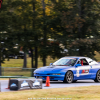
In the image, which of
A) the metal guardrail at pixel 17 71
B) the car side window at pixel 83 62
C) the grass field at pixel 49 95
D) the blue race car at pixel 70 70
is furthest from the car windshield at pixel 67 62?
the metal guardrail at pixel 17 71

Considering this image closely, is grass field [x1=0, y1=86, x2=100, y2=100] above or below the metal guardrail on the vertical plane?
below

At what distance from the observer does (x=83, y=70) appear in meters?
17.9

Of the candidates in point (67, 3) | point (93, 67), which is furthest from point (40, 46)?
point (93, 67)

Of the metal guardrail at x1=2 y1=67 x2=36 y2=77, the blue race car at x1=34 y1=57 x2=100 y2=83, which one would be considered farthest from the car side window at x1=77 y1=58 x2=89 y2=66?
the metal guardrail at x1=2 y1=67 x2=36 y2=77

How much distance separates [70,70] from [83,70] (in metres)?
1.12

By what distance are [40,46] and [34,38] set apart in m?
1.30

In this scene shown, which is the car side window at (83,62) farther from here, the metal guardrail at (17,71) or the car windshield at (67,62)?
the metal guardrail at (17,71)

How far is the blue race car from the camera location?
16797 mm

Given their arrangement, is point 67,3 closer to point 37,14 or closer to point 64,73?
point 37,14

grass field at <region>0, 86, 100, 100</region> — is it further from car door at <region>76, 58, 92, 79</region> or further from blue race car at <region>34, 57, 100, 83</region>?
car door at <region>76, 58, 92, 79</region>

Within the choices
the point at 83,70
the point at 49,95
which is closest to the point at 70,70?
the point at 83,70

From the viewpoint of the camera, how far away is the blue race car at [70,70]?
661 inches

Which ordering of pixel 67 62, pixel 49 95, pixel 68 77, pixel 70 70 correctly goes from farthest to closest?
1. pixel 67 62
2. pixel 70 70
3. pixel 68 77
4. pixel 49 95

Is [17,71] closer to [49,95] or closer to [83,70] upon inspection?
[83,70]
